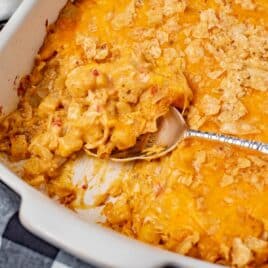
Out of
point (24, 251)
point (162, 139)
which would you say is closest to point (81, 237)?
point (24, 251)

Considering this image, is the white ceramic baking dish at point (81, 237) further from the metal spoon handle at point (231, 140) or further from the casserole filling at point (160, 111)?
the metal spoon handle at point (231, 140)

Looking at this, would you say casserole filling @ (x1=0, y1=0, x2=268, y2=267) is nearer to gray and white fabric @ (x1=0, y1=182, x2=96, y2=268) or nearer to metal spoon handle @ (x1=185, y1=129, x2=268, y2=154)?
metal spoon handle @ (x1=185, y1=129, x2=268, y2=154)

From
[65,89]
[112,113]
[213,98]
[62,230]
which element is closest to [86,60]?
[65,89]

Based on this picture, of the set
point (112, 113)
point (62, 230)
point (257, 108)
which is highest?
point (62, 230)

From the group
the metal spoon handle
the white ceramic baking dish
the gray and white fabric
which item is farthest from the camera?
the metal spoon handle

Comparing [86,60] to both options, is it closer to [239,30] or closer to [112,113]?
[112,113]

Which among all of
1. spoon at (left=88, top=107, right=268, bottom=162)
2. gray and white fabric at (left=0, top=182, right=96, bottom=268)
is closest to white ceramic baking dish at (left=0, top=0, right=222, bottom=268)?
gray and white fabric at (left=0, top=182, right=96, bottom=268)
